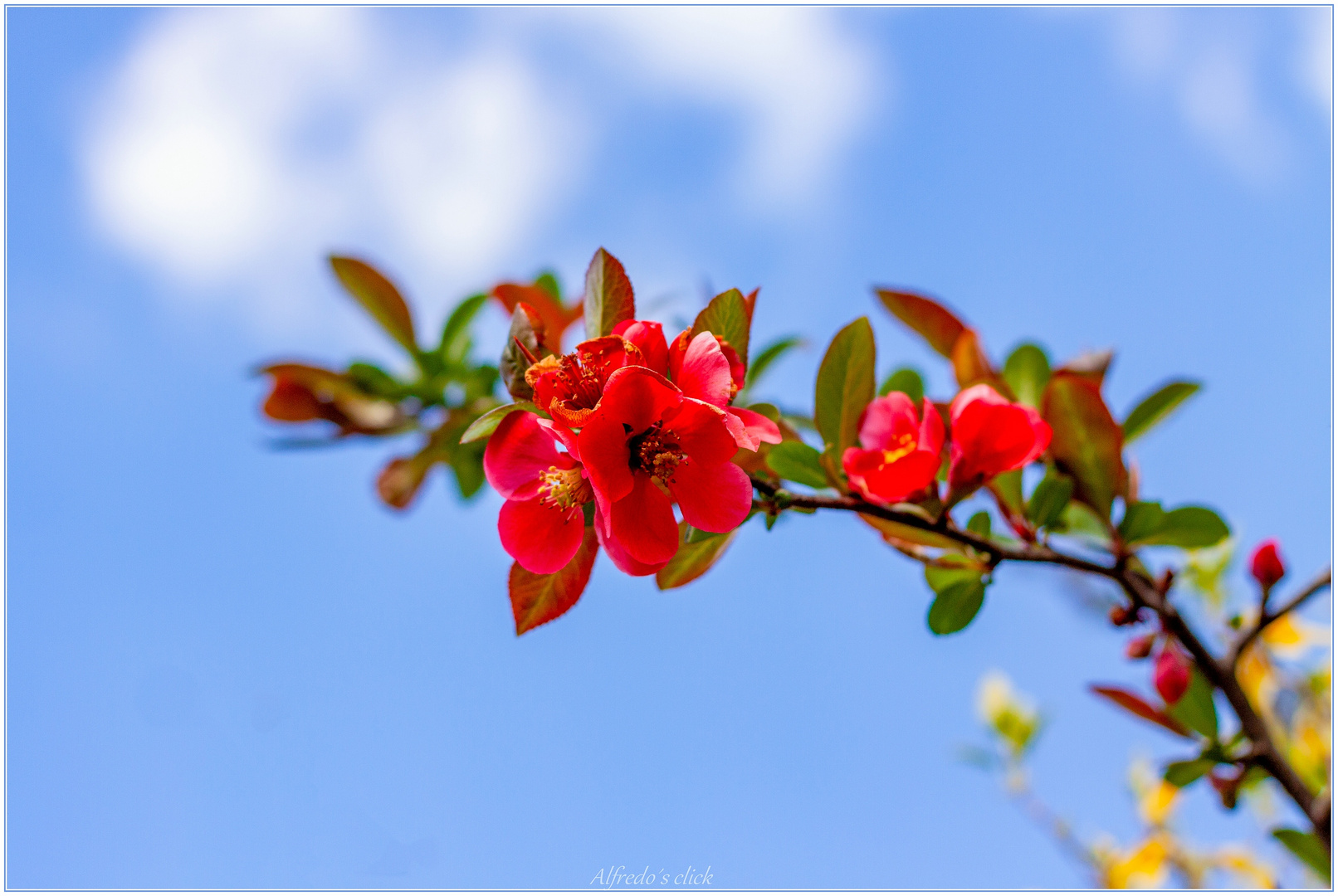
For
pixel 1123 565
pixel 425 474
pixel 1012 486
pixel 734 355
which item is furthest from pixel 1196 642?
pixel 425 474

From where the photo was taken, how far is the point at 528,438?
2.83 ft

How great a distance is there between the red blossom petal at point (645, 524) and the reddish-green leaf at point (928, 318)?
0.86 metres

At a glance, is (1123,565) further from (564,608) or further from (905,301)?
(564,608)

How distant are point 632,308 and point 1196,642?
928 mm

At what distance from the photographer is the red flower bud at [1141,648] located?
131 cm

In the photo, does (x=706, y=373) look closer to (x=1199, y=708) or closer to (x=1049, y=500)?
(x=1049, y=500)

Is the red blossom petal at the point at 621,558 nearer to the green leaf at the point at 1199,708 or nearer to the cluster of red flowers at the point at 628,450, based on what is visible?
the cluster of red flowers at the point at 628,450

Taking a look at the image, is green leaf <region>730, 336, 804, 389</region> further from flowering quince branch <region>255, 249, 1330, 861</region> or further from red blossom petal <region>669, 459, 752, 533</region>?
red blossom petal <region>669, 459, 752, 533</region>

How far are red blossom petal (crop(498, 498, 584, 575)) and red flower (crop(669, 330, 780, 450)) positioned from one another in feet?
0.57

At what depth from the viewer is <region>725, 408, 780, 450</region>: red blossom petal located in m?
0.79

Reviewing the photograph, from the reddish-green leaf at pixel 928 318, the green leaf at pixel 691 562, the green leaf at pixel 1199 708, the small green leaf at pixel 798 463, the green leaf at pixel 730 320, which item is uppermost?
the reddish-green leaf at pixel 928 318

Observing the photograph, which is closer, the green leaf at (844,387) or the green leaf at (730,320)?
the green leaf at (730,320)

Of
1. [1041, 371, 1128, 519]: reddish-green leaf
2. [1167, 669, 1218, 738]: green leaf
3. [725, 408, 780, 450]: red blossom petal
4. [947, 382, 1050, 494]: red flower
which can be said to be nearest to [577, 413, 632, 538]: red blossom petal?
[725, 408, 780, 450]: red blossom petal

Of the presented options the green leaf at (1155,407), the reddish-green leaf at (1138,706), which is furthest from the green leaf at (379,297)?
the reddish-green leaf at (1138,706)
